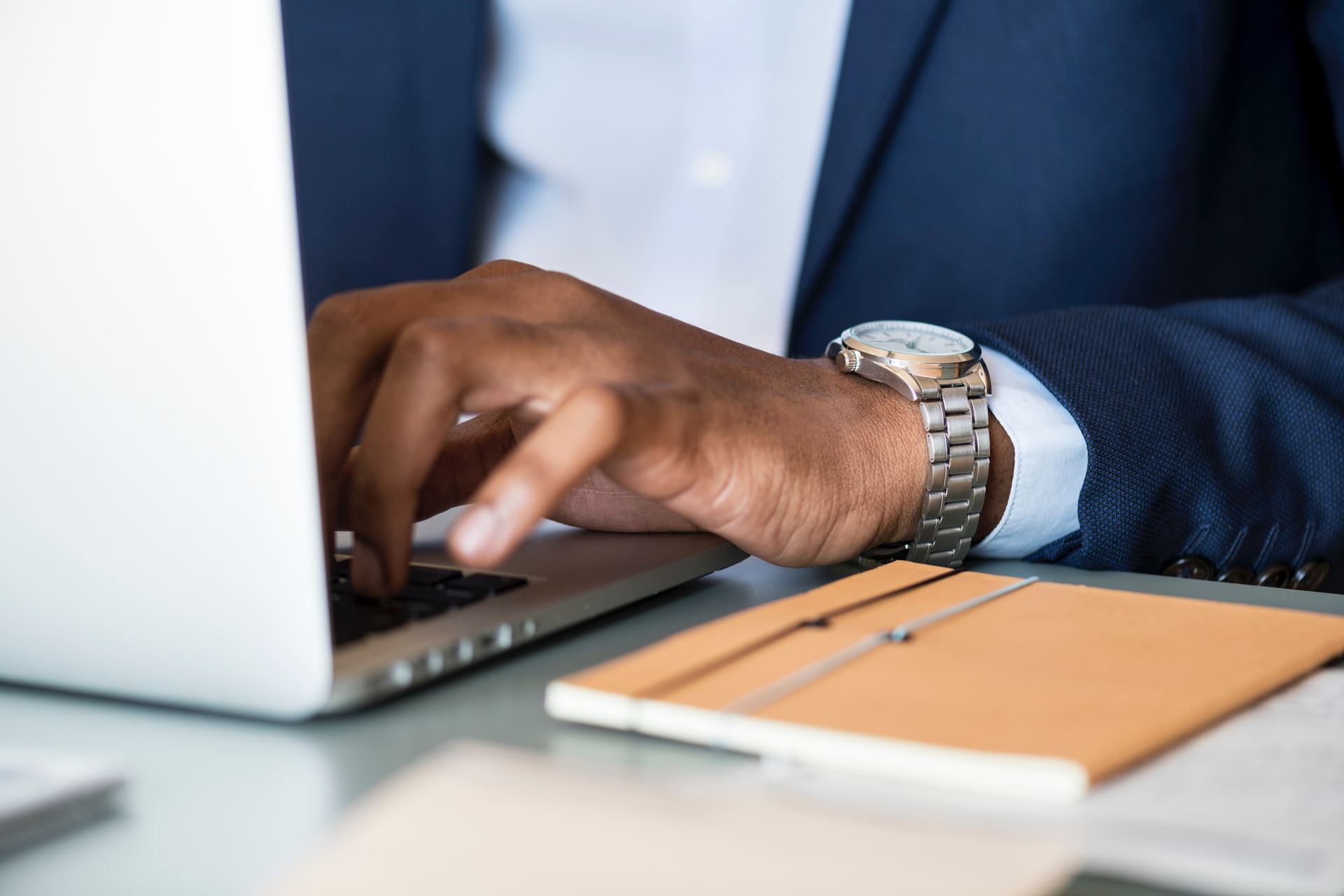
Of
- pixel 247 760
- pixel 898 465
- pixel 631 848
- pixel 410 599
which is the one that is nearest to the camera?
pixel 631 848

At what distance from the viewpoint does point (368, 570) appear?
0.49 m

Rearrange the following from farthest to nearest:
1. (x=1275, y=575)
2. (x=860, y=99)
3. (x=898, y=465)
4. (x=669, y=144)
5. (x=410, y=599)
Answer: (x=669, y=144), (x=860, y=99), (x=1275, y=575), (x=898, y=465), (x=410, y=599)

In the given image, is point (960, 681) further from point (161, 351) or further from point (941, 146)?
point (941, 146)

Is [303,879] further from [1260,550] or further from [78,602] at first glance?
[1260,550]

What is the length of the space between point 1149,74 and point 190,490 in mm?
1174

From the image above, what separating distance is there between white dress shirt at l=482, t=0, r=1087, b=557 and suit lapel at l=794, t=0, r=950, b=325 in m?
0.03

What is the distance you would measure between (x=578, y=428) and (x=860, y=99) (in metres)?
0.87

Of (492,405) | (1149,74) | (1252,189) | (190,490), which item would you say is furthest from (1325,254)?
(190,490)

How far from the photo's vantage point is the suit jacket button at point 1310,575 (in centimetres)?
77

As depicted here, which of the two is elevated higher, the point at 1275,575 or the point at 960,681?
the point at 960,681

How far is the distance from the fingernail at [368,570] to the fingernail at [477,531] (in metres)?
0.08

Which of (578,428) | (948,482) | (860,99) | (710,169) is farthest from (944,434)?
(710,169)

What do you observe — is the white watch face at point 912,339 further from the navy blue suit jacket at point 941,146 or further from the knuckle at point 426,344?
the navy blue suit jacket at point 941,146

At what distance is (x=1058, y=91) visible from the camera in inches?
49.5
